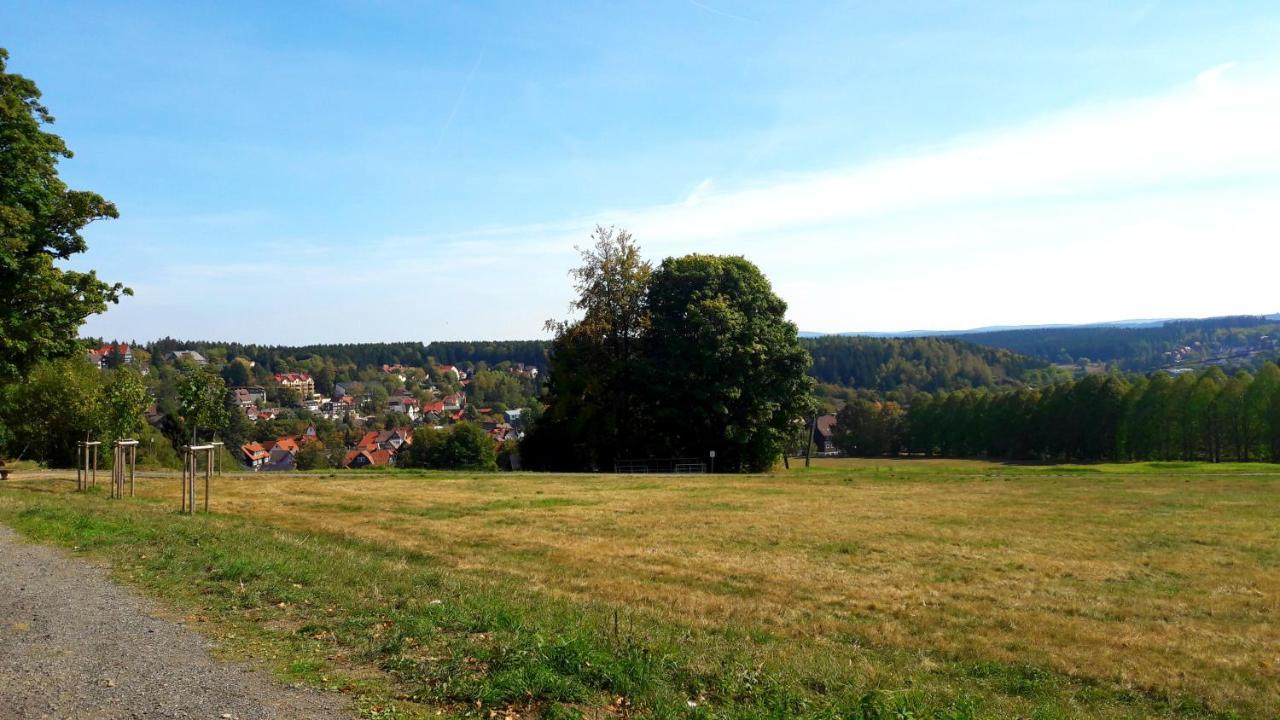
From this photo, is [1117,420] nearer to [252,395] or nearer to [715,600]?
[715,600]

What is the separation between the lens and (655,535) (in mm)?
19859

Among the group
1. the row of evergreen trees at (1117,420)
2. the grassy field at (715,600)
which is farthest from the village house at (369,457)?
the grassy field at (715,600)

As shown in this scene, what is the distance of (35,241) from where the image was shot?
23.6m

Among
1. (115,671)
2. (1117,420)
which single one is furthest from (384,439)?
(115,671)

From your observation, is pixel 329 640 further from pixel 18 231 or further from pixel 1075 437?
pixel 1075 437

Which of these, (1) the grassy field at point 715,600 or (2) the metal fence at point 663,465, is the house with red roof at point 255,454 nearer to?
(2) the metal fence at point 663,465

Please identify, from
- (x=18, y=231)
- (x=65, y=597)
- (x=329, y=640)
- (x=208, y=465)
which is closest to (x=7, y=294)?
(x=18, y=231)

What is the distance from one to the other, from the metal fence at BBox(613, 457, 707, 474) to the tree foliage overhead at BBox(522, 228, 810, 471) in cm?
133

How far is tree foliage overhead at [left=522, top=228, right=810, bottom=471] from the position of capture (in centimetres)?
4575

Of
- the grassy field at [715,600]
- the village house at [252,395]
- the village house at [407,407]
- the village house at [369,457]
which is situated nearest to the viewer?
the grassy field at [715,600]

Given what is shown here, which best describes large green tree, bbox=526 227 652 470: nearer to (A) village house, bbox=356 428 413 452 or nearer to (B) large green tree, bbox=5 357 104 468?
(B) large green tree, bbox=5 357 104 468

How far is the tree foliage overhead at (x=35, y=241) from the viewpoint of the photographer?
22.7 meters

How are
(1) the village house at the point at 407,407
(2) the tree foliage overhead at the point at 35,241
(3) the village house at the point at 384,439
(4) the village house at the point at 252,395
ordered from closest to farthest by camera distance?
(2) the tree foliage overhead at the point at 35,241 → (3) the village house at the point at 384,439 → (4) the village house at the point at 252,395 → (1) the village house at the point at 407,407

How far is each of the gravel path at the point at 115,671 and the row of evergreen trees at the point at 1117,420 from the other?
86795mm
